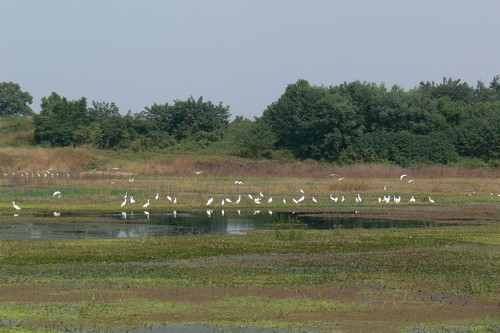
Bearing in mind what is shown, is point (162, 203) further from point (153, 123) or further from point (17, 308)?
point (153, 123)

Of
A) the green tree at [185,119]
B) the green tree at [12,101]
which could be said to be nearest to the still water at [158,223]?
the green tree at [185,119]

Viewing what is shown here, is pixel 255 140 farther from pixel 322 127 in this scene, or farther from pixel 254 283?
pixel 254 283

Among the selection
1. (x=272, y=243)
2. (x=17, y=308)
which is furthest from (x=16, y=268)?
(x=272, y=243)

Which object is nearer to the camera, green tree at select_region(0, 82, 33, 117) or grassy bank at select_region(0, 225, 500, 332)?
grassy bank at select_region(0, 225, 500, 332)

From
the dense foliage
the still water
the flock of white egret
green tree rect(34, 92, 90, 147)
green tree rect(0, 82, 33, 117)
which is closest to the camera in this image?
the still water

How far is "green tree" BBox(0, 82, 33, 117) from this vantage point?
416ft

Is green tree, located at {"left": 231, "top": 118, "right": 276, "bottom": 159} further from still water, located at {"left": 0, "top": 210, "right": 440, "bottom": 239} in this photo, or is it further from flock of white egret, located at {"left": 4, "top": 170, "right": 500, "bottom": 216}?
still water, located at {"left": 0, "top": 210, "right": 440, "bottom": 239}

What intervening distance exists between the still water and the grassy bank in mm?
3270

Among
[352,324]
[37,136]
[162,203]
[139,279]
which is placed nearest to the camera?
[352,324]

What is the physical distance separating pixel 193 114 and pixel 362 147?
20.4 m

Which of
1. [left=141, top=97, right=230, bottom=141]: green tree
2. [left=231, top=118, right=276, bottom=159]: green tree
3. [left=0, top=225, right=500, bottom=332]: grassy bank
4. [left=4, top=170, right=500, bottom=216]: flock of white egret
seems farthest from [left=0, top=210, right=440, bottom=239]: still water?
[left=141, top=97, right=230, bottom=141]: green tree

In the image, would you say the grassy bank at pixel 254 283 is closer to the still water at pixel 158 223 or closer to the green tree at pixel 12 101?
the still water at pixel 158 223

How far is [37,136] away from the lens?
299 ft

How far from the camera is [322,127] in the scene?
84.0m
